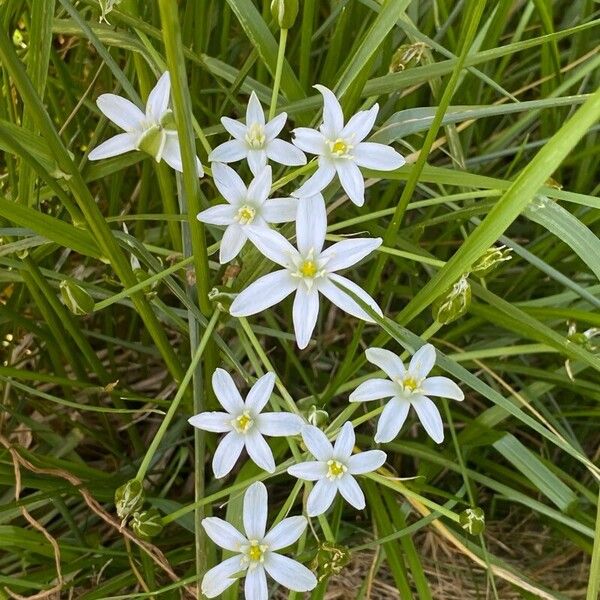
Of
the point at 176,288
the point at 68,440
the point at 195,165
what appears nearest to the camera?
the point at 195,165

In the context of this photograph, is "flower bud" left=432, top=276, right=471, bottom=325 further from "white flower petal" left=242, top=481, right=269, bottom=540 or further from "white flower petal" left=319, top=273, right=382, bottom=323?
"white flower petal" left=242, top=481, right=269, bottom=540

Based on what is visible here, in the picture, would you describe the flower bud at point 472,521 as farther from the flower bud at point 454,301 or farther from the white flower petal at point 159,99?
the white flower petal at point 159,99

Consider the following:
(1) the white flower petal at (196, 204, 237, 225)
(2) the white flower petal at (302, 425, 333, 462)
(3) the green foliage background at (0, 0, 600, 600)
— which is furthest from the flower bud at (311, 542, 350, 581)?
(1) the white flower petal at (196, 204, 237, 225)

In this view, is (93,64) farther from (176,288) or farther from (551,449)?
(551,449)

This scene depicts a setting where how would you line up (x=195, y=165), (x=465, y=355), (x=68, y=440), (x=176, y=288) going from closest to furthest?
(x=195, y=165), (x=176, y=288), (x=465, y=355), (x=68, y=440)

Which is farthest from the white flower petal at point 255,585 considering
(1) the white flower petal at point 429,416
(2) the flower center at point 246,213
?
(2) the flower center at point 246,213

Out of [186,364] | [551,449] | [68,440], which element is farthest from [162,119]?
[551,449]
